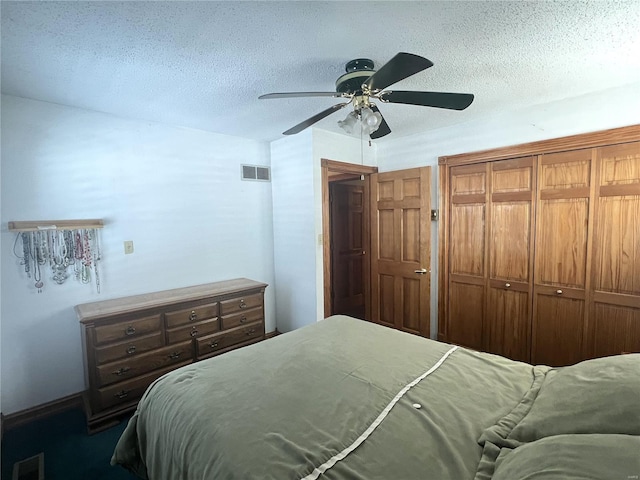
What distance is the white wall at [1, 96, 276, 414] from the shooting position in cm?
221

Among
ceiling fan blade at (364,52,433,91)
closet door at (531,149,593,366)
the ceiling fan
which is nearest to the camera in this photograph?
ceiling fan blade at (364,52,433,91)

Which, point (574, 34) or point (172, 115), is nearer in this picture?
point (574, 34)

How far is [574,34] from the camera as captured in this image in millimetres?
1588

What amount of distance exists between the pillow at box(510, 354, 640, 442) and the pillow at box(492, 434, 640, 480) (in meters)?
0.12

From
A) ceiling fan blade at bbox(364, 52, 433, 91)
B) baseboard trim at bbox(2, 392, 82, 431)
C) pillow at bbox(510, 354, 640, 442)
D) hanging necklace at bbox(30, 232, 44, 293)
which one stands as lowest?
baseboard trim at bbox(2, 392, 82, 431)

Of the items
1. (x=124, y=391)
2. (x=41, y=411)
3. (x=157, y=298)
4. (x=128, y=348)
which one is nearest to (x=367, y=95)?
(x=157, y=298)

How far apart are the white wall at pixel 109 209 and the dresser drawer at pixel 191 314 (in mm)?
517

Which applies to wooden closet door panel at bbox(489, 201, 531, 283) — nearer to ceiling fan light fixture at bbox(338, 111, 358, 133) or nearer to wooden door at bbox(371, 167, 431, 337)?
wooden door at bbox(371, 167, 431, 337)

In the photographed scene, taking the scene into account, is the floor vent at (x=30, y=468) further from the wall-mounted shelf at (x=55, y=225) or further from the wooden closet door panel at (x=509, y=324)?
the wooden closet door panel at (x=509, y=324)

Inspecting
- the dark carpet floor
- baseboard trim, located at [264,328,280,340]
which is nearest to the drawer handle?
the dark carpet floor

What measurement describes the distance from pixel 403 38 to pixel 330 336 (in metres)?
1.76

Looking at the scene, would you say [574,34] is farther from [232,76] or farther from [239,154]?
[239,154]

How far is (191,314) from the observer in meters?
2.58

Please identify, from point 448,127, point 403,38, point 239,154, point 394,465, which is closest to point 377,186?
point 448,127
